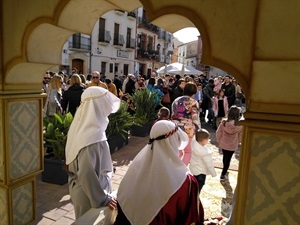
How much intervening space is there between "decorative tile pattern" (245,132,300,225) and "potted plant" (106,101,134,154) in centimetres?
418

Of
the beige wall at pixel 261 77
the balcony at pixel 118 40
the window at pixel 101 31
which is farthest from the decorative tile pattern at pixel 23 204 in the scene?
the balcony at pixel 118 40

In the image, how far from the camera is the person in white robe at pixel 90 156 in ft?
7.41

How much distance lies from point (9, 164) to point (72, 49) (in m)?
18.2

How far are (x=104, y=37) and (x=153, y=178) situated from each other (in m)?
21.9

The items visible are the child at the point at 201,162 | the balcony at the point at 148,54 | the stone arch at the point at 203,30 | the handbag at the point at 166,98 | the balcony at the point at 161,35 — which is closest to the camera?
the stone arch at the point at 203,30

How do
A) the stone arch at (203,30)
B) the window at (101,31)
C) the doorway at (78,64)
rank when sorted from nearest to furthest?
the stone arch at (203,30), the doorway at (78,64), the window at (101,31)

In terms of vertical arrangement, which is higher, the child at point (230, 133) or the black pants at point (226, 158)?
the child at point (230, 133)

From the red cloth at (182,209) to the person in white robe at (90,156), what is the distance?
38cm

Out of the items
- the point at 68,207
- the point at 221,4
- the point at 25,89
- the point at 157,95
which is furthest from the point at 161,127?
the point at 157,95

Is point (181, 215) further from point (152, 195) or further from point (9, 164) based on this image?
point (9, 164)

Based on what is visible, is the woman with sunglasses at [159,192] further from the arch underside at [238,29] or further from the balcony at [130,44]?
the balcony at [130,44]

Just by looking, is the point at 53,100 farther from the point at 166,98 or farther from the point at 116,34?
the point at 116,34

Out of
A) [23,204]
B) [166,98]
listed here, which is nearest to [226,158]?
[23,204]

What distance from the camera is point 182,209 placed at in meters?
2.00
